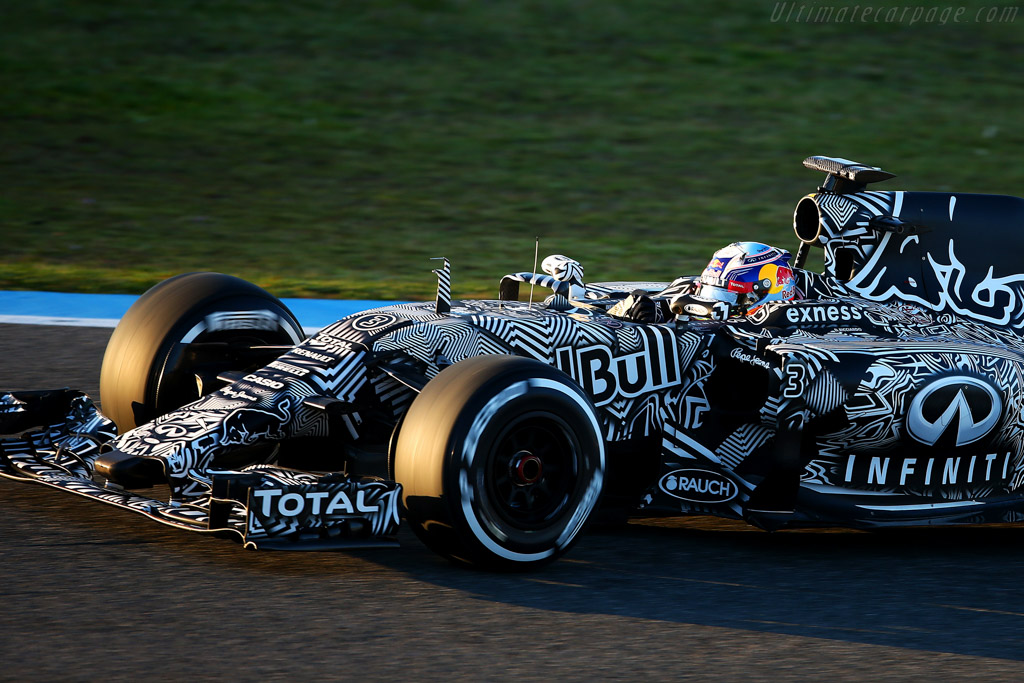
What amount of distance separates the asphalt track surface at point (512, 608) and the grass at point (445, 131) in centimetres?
689

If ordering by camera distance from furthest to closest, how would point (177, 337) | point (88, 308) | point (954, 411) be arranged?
point (88, 308)
point (177, 337)
point (954, 411)

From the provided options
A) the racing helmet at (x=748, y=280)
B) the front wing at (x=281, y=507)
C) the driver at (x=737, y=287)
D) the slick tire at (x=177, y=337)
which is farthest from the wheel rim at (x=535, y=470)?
the slick tire at (x=177, y=337)

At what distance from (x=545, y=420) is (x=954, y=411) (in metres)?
1.72

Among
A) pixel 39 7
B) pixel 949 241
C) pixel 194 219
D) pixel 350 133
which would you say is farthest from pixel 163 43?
pixel 949 241

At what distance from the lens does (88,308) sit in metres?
11.4

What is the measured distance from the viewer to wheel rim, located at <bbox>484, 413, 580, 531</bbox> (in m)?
5.00

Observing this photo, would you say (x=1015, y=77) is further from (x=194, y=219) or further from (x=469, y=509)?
(x=469, y=509)

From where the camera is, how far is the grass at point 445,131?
14812mm

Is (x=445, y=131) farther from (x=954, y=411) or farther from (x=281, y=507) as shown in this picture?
(x=281, y=507)

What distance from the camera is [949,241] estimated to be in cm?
677

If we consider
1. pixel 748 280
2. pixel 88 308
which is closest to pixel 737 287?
pixel 748 280

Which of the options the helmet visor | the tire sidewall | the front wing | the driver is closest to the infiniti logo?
the driver

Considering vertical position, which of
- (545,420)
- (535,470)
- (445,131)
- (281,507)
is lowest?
(281,507)

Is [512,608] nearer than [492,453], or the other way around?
[512,608]
